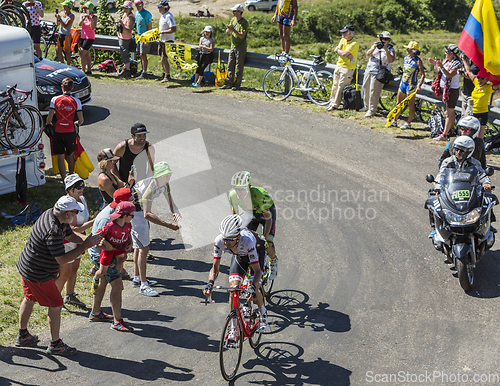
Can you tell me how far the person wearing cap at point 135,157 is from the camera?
29.4 ft

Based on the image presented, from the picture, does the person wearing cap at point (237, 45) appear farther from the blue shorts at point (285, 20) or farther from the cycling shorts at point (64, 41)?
the cycling shorts at point (64, 41)

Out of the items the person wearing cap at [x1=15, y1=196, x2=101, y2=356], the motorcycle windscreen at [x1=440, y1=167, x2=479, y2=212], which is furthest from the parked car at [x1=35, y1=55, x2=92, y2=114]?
the motorcycle windscreen at [x1=440, y1=167, x2=479, y2=212]

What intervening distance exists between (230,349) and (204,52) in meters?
12.7

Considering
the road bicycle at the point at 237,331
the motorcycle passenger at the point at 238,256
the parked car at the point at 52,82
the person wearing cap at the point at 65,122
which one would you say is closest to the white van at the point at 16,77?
the person wearing cap at the point at 65,122

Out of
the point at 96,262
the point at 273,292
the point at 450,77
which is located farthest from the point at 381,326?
the point at 450,77

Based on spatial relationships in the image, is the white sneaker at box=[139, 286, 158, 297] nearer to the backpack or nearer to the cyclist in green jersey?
the cyclist in green jersey

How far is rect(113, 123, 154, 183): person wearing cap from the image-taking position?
896 cm

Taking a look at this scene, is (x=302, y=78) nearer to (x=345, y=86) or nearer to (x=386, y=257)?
(x=345, y=86)

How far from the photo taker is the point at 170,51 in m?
17.7

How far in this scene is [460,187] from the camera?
8.23 m

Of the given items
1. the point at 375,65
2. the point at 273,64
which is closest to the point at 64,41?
the point at 273,64

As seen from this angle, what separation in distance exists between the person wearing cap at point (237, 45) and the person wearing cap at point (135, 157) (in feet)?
28.1

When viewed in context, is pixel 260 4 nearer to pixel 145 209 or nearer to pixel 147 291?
pixel 145 209

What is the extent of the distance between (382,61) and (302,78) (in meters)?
2.68
